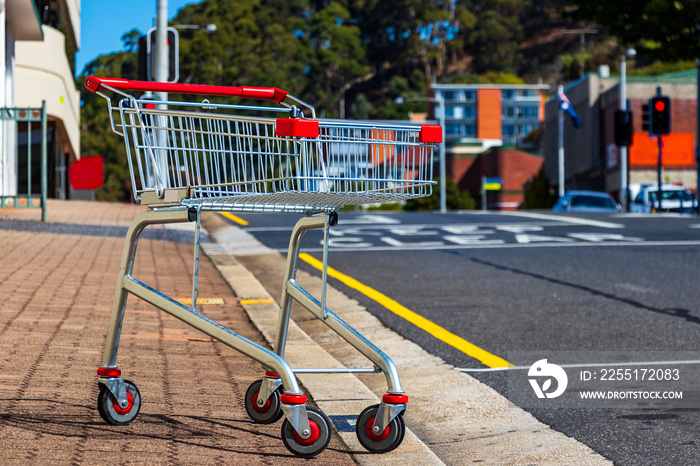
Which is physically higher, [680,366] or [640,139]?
[640,139]

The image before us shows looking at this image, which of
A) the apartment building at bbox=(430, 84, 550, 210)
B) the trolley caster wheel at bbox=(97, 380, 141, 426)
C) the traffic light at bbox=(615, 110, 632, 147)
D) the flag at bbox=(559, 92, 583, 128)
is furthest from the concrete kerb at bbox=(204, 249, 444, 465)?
the apartment building at bbox=(430, 84, 550, 210)

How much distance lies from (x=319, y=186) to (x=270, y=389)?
3.43 ft

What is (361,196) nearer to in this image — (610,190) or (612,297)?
(612,297)

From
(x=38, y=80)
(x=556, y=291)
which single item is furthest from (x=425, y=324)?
(x=38, y=80)

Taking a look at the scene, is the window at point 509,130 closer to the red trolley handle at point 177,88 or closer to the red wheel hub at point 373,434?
the red trolley handle at point 177,88

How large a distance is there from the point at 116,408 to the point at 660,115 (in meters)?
27.0

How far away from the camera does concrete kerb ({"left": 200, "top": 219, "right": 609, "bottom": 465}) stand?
13.9ft

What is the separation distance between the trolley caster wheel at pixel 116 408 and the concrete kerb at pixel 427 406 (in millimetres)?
947

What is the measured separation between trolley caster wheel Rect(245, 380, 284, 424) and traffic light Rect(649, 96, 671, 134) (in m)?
26.3

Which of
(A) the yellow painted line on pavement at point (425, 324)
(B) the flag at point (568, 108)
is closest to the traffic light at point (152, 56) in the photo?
(A) the yellow painted line on pavement at point (425, 324)

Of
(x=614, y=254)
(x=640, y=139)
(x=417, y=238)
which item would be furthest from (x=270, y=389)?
(x=640, y=139)

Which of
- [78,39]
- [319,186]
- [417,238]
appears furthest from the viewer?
[78,39]

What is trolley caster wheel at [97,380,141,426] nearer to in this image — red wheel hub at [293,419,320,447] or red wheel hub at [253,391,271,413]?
red wheel hub at [253,391,271,413]

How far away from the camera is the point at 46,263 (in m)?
10.6
